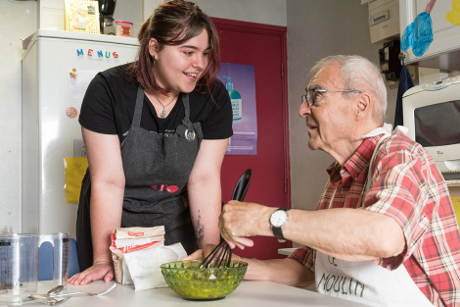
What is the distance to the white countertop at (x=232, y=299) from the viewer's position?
32.0 inches

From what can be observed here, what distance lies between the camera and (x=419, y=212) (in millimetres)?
831

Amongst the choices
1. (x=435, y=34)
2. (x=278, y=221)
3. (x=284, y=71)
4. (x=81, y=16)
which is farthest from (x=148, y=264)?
(x=284, y=71)

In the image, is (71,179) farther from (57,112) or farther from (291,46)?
(291,46)

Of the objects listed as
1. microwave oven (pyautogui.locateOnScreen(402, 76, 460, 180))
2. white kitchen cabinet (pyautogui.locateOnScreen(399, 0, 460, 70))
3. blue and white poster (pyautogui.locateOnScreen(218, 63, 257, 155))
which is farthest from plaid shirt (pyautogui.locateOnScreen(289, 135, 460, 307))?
blue and white poster (pyautogui.locateOnScreen(218, 63, 257, 155))

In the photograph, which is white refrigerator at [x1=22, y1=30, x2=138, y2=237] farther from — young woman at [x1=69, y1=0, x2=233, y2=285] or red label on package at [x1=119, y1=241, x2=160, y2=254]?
red label on package at [x1=119, y1=241, x2=160, y2=254]

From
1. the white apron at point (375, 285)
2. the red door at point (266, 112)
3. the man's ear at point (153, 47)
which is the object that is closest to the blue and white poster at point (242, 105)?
the red door at point (266, 112)

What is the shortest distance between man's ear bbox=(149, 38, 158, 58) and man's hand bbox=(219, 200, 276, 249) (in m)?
0.64

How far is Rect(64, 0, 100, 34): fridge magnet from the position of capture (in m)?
2.32

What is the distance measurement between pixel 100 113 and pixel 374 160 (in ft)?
2.51

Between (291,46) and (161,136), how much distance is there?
100 inches

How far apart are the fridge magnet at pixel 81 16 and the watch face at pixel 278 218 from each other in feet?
6.02

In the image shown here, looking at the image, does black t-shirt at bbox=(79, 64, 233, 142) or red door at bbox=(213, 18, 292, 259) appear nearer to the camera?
black t-shirt at bbox=(79, 64, 233, 142)

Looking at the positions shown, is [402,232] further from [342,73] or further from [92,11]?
[92,11]

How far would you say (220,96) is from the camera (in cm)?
149
